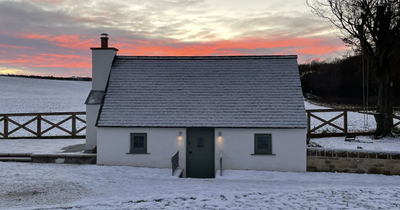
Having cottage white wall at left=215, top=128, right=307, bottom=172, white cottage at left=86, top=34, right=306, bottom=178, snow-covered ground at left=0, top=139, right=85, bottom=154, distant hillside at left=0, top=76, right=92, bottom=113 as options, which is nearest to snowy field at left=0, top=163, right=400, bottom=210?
cottage white wall at left=215, top=128, right=307, bottom=172

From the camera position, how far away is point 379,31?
54.3 feet

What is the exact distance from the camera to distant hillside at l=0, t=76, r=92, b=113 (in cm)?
3743

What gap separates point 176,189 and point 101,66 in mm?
8135

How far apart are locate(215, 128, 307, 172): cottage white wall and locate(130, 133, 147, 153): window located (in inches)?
123

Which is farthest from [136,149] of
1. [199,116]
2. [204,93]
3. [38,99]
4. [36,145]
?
[38,99]

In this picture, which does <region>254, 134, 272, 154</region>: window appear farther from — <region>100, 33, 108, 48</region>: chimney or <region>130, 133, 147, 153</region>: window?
<region>100, 33, 108, 48</region>: chimney

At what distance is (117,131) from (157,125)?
181 centimetres

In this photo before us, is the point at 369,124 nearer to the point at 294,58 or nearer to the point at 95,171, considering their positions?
the point at 294,58

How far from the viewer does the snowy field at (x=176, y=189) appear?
870 cm

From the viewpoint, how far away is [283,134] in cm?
1324

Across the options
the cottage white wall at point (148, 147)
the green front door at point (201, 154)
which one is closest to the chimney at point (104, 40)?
the cottage white wall at point (148, 147)

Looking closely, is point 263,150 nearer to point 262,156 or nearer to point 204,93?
point 262,156

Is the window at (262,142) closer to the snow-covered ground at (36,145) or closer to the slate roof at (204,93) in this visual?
the slate roof at (204,93)

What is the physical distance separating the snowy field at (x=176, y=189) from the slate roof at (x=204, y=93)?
2211 mm
